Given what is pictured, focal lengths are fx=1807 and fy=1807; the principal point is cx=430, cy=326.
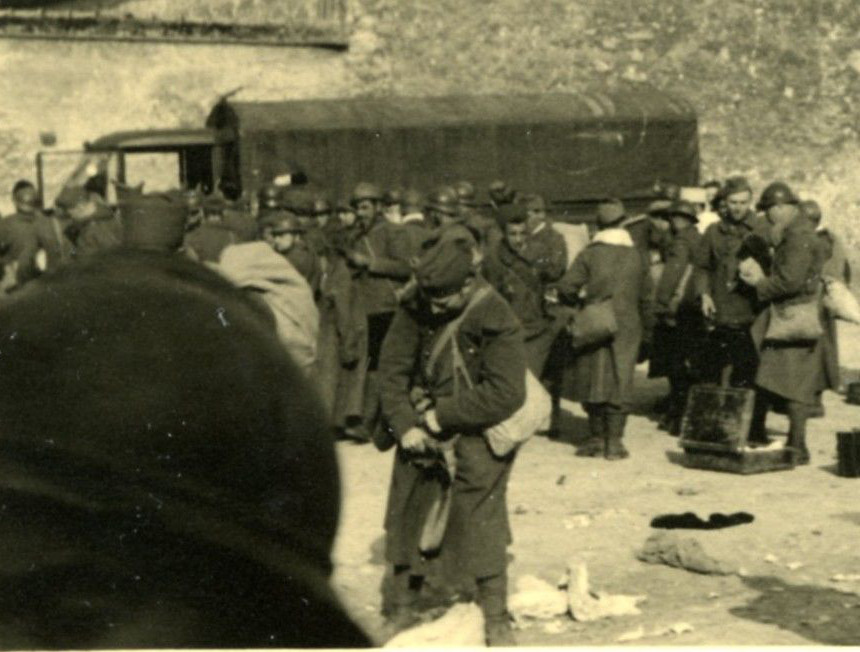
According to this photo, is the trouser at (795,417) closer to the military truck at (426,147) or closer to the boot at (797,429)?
the boot at (797,429)

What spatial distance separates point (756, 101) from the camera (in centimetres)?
3158

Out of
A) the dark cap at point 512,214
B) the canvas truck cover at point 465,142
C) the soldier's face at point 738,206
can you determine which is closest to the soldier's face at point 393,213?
the dark cap at point 512,214

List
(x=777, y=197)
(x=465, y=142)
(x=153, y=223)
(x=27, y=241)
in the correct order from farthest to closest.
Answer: (x=465, y=142) → (x=27, y=241) → (x=777, y=197) → (x=153, y=223)

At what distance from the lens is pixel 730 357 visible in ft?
41.0

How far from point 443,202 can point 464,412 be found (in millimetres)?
5532

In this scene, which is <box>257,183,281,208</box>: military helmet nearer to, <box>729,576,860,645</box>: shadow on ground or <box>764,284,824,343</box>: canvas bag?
<box>764,284,824,343</box>: canvas bag

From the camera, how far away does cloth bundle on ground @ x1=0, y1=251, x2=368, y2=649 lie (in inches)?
90.7

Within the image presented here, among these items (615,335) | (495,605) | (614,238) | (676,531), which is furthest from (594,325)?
(495,605)

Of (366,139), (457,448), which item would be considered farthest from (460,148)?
(457,448)

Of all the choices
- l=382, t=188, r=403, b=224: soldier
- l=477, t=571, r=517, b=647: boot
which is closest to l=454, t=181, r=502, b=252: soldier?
l=382, t=188, r=403, b=224: soldier

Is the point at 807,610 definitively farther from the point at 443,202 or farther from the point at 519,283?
the point at 443,202

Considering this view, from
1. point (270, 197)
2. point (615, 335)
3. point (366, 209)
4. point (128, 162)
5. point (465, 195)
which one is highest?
point (465, 195)

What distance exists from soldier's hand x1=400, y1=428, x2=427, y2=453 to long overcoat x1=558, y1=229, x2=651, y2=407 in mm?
4686

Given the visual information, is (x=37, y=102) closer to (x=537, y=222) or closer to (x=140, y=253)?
(x=537, y=222)
